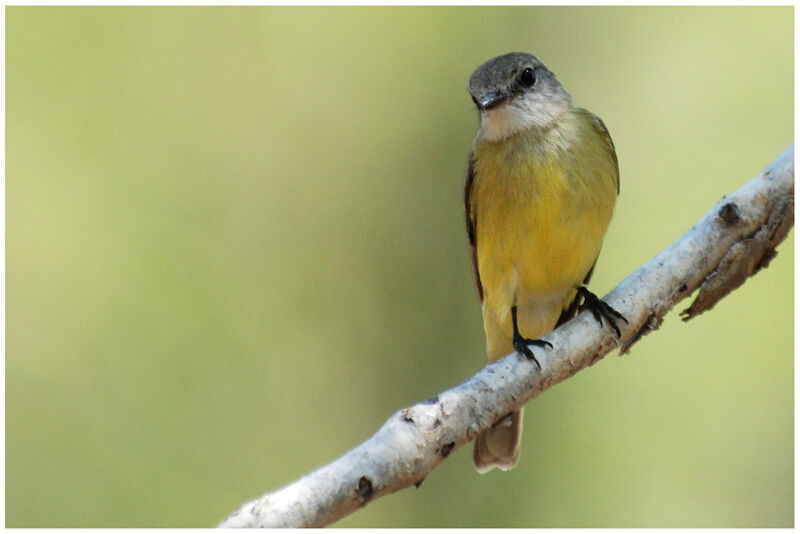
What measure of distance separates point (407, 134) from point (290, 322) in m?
1.70

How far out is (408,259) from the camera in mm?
7262

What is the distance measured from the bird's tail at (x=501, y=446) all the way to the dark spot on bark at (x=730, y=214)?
154 centimetres

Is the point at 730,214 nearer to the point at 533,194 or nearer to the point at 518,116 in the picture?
the point at 533,194

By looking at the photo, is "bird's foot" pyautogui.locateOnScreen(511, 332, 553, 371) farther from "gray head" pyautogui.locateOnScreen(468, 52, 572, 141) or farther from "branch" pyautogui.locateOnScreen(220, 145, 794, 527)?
"gray head" pyautogui.locateOnScreen(468, 52, 572, 141)

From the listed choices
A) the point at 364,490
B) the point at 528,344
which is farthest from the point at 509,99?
the point at 364,490

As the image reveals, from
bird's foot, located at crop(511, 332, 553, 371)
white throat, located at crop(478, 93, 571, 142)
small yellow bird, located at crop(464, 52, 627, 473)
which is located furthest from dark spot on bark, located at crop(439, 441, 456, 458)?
white throat, located at crop(478, 93, 571, 142)

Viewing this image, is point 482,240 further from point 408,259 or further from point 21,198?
point 21,198

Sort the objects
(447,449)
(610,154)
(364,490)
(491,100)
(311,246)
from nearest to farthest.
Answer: (364,490)
(447,449)
(491,100)
(610,154)
(311,246)

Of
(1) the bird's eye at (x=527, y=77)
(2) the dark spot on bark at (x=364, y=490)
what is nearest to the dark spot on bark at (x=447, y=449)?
(2) the dark spot on bark at (x=364, y=490)

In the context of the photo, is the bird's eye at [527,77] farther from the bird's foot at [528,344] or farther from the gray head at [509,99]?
the bird's foot at [528,344]

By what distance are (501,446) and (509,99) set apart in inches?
64.1

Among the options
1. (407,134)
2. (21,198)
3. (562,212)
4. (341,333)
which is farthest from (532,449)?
(21,198)

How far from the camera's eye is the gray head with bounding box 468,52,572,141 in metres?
4.11

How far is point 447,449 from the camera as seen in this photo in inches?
114
